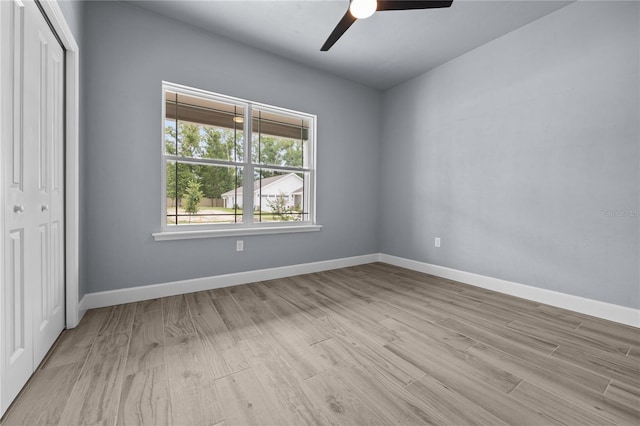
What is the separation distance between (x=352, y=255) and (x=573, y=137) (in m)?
2.82

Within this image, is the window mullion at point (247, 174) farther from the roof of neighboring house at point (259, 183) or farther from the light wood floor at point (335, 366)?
the light wood floor at point (335, 366)

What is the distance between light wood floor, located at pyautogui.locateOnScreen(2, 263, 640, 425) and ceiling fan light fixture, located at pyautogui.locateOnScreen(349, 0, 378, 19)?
233 cm

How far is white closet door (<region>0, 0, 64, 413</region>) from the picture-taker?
1234 mm

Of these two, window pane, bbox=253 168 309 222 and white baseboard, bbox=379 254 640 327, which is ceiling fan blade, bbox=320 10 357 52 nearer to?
window pane, bbox=253 168 309 222

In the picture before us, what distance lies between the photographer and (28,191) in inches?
56.7

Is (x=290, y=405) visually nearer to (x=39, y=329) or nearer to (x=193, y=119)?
(x=39, y=329)

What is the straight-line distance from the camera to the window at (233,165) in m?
2.85

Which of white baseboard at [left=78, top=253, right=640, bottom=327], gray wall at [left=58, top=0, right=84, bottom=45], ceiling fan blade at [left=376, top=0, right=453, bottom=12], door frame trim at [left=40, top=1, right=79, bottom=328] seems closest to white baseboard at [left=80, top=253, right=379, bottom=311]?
white baseboard at [left=78, top=253, right=640, bottom=327]

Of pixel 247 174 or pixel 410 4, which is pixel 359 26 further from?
pixel 247 174

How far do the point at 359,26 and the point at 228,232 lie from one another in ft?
8.54

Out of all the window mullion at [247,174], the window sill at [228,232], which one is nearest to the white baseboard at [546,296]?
the window sill at [228,232]

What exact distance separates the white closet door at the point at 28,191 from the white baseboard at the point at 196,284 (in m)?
0.53

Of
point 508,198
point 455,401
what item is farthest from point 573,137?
point 455,401

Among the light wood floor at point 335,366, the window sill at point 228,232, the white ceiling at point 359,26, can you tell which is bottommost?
the light wood floor at point 335,366
